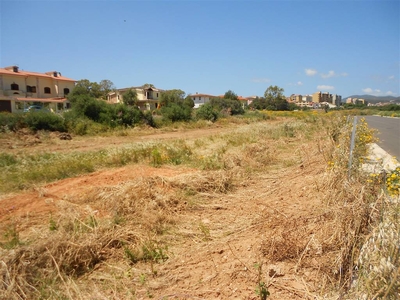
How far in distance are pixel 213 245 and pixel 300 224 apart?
130 centimetres

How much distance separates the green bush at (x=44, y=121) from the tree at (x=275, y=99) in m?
58.7

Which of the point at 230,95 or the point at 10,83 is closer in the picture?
the point at 10,83

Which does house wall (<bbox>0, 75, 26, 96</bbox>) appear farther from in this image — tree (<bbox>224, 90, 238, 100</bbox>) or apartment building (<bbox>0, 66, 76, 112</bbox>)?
tree (<bbox>224, 90, 238, 100</bbox>)

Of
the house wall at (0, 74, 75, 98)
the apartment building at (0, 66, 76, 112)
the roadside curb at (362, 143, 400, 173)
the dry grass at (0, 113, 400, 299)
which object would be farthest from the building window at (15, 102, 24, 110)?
the roadside curb at (362, 143, 400, 173)

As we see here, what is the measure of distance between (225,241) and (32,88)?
164ft

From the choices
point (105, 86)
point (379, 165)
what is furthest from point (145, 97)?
point (379, 165)

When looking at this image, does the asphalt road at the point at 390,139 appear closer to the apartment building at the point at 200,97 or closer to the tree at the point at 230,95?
the tree at the point at 230,95

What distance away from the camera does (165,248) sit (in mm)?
3873

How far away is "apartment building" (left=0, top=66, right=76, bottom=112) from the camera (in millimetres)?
38250

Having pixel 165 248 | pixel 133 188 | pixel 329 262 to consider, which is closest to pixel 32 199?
pixel 133 188

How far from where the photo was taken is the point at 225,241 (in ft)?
13.3

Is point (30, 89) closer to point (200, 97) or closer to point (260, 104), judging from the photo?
point (200, 97)

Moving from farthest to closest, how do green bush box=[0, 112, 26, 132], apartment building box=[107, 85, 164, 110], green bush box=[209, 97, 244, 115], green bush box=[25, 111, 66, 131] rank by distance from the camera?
1. apartment building box=[107, 85, 164, 110]
2. green bush box=[209, 97, 244, 115]
3. green bush box=[25, 111, 66, 131]
4. green bush box=[0, 112, 26, 132]

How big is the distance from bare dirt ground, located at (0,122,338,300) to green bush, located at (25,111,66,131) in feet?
43.0
